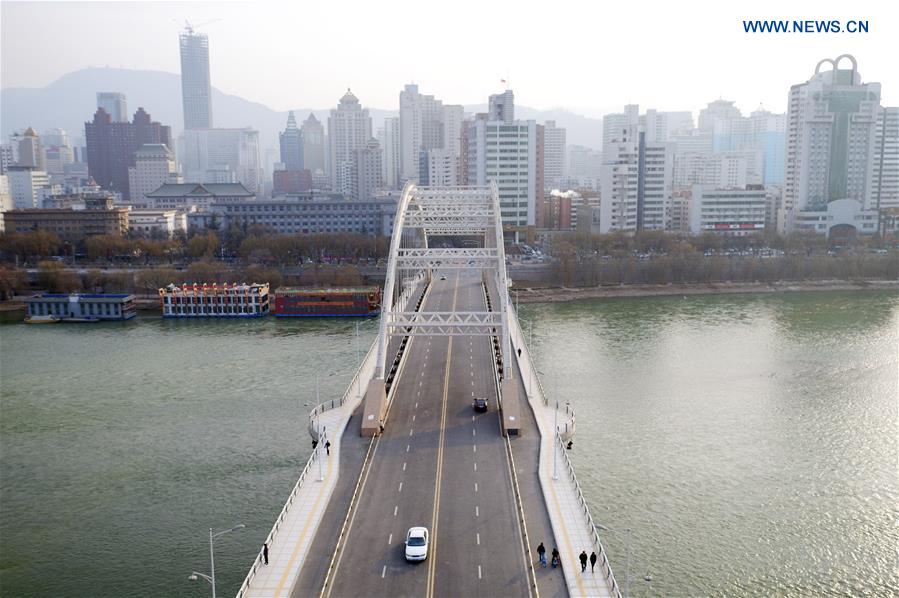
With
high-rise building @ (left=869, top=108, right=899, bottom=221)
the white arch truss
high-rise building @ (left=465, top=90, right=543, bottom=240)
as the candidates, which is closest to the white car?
the white arch truss

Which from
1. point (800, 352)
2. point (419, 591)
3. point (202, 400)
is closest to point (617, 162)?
point (800, 352)

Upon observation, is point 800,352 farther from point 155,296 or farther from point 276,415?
point 155,296

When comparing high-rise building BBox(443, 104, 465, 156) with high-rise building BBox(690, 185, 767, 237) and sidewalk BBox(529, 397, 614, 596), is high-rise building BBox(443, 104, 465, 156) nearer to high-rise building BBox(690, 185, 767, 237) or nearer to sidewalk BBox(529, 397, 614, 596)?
high-rise building BBox(690, 185, 767, 237)

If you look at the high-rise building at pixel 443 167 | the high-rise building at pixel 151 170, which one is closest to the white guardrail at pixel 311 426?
the high-rise building at pixel 443 167

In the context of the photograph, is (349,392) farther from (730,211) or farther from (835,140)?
(835,140)

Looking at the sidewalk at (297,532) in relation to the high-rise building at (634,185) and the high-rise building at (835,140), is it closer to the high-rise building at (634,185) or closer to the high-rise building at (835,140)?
the high-rise building at (634,185)

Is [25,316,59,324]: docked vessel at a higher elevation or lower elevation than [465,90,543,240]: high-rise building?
lower
